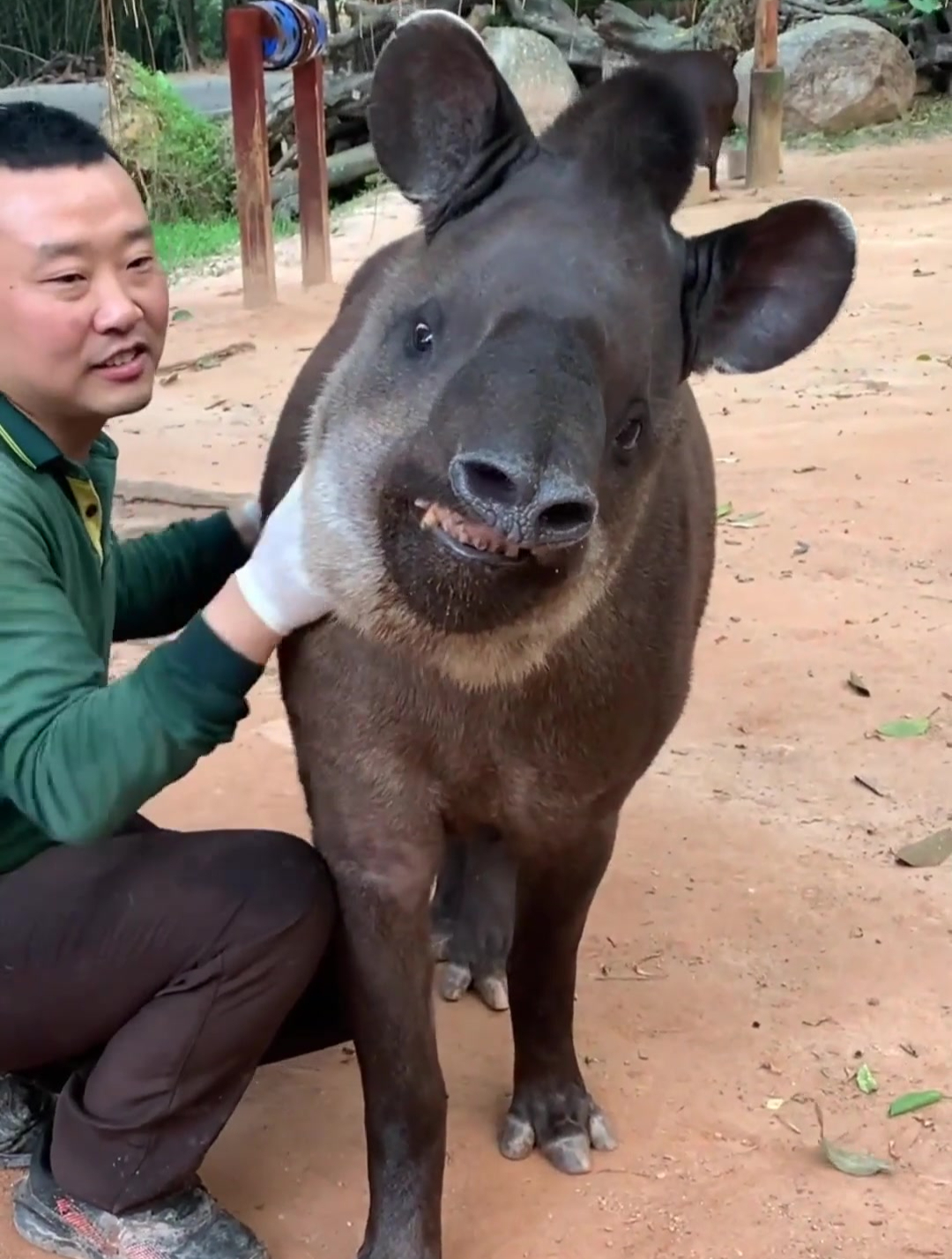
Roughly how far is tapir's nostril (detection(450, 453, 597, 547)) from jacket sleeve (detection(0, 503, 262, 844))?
21.5 inches

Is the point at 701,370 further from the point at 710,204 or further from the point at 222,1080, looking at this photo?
the point at 710,204

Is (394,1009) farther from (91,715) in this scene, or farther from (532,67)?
(532,67)

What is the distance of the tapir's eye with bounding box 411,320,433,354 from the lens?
2.06 m

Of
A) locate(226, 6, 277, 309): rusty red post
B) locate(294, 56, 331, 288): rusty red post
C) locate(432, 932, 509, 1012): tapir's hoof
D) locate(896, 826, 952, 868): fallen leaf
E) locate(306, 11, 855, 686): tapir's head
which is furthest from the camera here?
locate(294, 56, 331, 288): rusty red post

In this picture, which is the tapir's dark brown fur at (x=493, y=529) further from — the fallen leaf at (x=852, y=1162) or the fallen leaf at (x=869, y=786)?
the fallen leaf at (x=869, y=786)

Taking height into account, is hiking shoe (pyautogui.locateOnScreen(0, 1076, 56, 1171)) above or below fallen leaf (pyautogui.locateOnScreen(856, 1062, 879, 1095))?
above

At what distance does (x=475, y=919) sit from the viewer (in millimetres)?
3346

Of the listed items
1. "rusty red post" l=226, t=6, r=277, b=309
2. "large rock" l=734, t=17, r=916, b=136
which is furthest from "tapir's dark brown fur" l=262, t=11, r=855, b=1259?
"large rock" l=734, t=17, r=916, b=136

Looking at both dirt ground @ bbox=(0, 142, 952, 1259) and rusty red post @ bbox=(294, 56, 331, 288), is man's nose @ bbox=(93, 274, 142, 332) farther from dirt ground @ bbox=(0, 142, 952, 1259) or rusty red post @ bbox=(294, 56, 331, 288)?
rusty red post @ bbox=(294, 56, 331, 288)

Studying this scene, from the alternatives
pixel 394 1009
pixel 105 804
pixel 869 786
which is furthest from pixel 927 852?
pixel 105 804

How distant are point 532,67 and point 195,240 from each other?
3171 millimetres

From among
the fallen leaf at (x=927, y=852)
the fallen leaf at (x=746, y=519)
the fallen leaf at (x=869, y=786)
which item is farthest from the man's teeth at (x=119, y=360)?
the fallen leaf at (x=746, y=519)

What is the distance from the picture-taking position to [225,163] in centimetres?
1398

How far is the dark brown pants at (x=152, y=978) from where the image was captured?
2.30m
